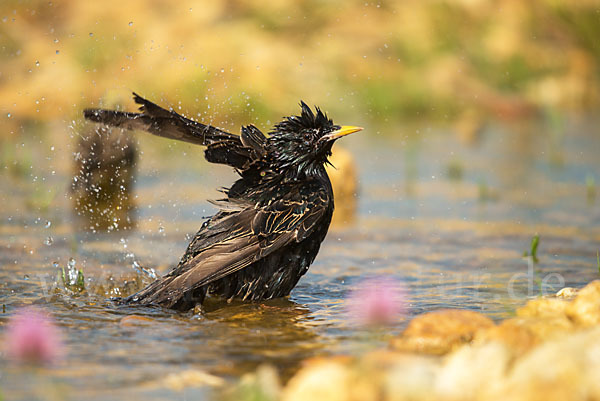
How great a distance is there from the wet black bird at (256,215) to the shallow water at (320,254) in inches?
7.0

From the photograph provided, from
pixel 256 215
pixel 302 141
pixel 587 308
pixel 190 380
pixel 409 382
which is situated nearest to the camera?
pixel 409 382

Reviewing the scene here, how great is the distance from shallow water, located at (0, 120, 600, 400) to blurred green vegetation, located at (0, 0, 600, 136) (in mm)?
1824

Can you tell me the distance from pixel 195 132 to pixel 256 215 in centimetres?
85

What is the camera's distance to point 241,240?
5688 mm

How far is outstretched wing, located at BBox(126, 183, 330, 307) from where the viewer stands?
Result: 5582 millimetres

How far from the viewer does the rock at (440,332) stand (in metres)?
4.57

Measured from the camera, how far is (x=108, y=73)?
48.4 ft

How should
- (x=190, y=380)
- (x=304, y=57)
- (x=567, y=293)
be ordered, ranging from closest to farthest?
(x=190, y=380)
(x=567, y=293)
(x=304, y=57)

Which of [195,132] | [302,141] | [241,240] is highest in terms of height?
[195,132]

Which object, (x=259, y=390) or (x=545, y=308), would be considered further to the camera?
(x=545, y=308)

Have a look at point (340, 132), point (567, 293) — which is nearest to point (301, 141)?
point (340, 132)

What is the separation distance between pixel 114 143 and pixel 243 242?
3.79m

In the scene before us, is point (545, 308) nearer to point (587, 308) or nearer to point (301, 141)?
point (587, 308)

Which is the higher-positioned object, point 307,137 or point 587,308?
point 307,137
